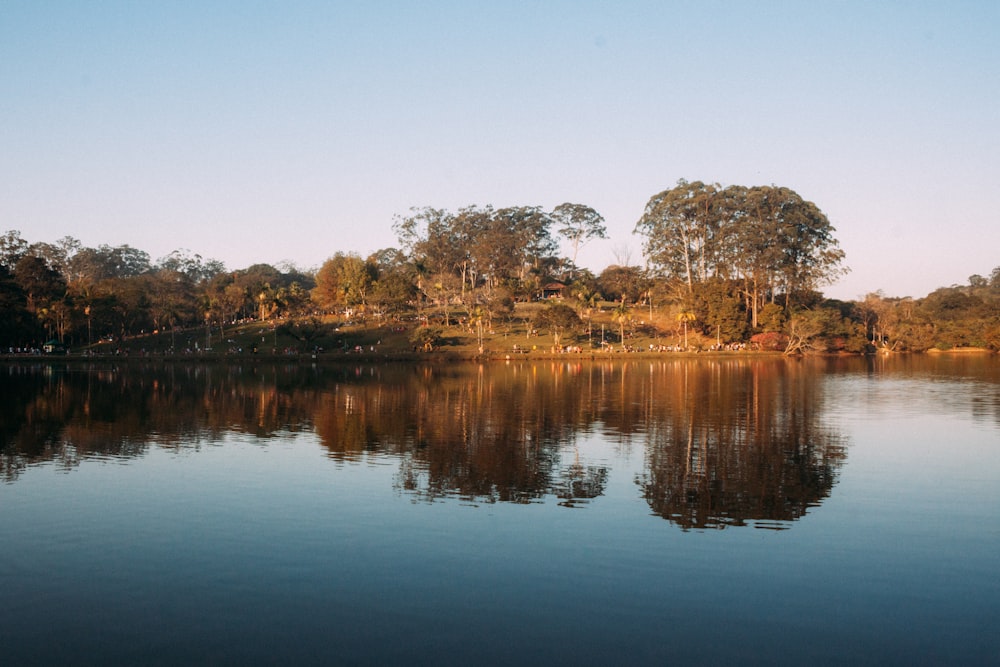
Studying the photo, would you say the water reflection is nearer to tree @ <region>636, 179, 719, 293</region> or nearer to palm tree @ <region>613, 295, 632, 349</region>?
palm tree @ <region>613, 295, 632, 349</region>

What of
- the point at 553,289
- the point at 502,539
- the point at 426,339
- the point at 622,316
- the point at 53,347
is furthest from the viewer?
the point at 553,289

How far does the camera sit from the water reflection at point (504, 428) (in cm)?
1817

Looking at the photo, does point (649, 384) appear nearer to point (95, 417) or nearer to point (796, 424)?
point (796, 424)

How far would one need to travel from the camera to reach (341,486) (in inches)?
734

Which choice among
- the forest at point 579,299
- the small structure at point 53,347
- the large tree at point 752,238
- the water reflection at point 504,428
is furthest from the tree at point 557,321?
the small structure at point 53,347

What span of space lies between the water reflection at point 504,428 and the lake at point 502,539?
7.1 inches

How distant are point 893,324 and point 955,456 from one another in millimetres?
83463

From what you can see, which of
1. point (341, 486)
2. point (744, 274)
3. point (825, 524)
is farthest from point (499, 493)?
point (744, 274)

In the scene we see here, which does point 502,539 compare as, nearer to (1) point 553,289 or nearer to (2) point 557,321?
(2) point 557,321

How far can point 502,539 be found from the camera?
13914mm

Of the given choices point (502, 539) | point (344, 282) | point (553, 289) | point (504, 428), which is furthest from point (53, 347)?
point (502, 539)

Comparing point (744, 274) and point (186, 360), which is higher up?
point (744, 274)

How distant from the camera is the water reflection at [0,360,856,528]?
1817 cm

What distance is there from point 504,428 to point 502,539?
14323 millimetres
